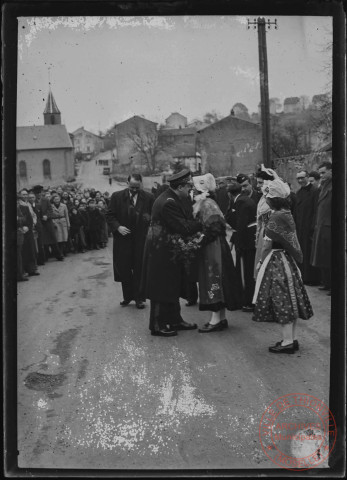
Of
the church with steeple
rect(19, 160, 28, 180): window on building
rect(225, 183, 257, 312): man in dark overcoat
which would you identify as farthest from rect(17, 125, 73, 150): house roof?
rect(225, 183, 257, 312): man in dark overcoat

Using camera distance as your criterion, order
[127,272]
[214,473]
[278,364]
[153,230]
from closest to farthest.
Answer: [214,473]
[278,364]
[153,230]
[127,272]

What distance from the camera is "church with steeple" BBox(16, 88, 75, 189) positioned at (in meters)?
3.82

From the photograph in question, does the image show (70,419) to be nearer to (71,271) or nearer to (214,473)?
(214,473)

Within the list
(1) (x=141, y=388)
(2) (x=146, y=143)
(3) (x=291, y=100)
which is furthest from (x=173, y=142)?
(1) (x=141, y=388)

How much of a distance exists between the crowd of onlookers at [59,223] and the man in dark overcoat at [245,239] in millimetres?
1756

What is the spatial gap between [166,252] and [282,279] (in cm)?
155

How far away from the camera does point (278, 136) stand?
8742mm

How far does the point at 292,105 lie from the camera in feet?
15.7

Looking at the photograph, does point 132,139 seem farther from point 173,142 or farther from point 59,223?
point 59,223

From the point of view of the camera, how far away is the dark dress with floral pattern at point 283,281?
5.62 meters

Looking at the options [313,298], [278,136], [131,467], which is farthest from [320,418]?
[278,136]

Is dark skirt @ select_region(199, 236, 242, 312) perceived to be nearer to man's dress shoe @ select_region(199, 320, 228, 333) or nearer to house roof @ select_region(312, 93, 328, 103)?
man's dress shoe @ select_region(199, 320, 228, 333)

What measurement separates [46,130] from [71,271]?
340 centimetres

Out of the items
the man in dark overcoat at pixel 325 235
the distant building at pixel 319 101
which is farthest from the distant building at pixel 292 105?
the man in dark overcoat at pixel 325 235
